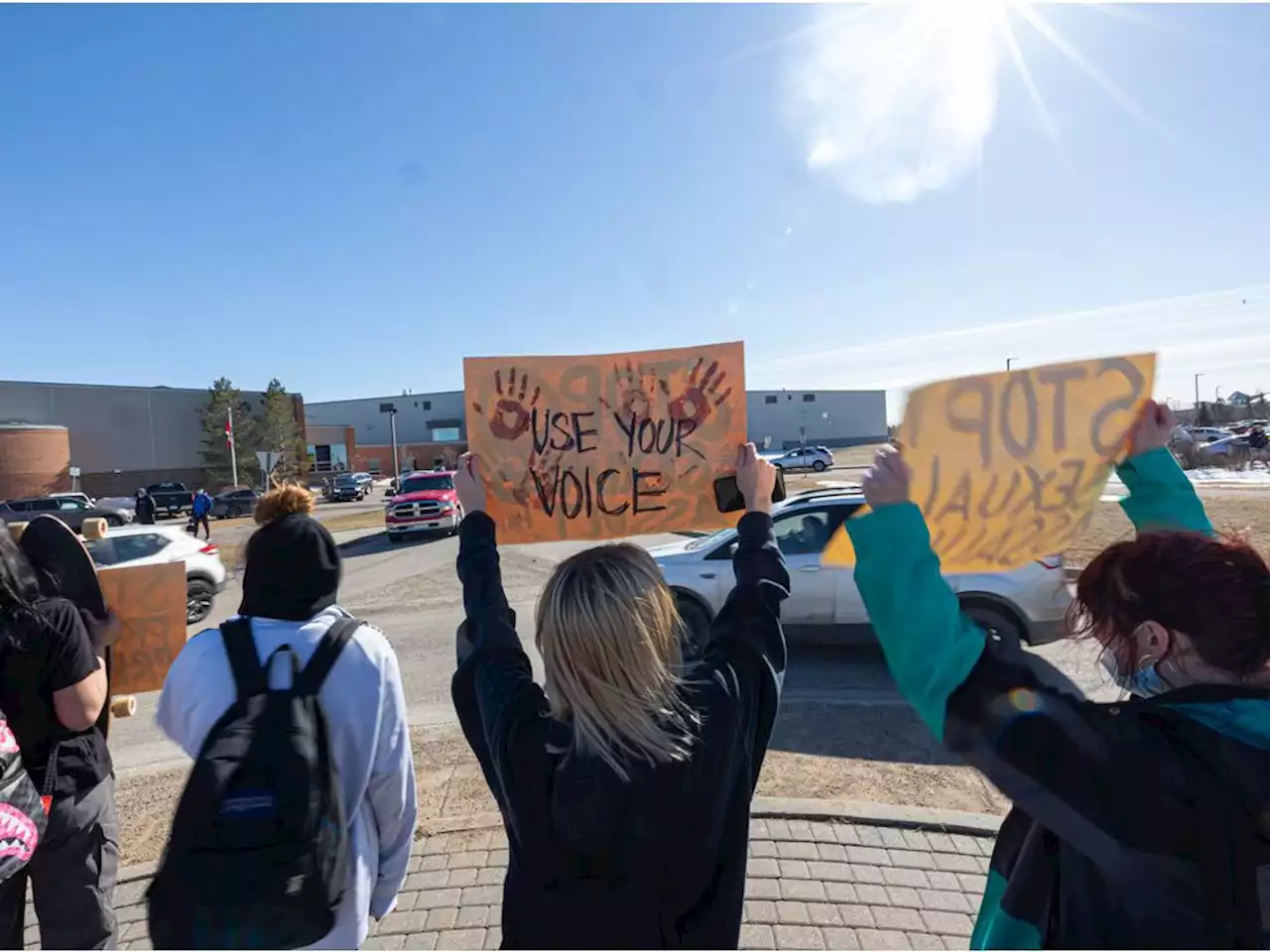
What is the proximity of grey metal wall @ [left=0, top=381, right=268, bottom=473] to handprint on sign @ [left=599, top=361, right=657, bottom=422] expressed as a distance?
175 ft

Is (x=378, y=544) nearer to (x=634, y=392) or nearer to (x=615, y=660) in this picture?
(x=634, y=392)

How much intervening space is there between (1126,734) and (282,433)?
5502 centimetres

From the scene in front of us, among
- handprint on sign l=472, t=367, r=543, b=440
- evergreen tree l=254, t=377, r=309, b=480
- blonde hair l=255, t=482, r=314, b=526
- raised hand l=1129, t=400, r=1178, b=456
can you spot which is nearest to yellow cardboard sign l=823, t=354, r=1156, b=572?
raised hand l=1129, t=400, r=1178, b=456

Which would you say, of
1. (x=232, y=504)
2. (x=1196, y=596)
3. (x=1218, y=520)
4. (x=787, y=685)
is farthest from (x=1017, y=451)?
(x=232, y=504)

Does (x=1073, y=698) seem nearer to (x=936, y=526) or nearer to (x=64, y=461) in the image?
(x=936, y=526)

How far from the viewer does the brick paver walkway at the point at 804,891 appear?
293 centimetres

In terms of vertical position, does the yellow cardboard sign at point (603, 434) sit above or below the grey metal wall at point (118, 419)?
below

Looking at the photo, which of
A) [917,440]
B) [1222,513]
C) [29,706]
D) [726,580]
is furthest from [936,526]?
[1222,513]

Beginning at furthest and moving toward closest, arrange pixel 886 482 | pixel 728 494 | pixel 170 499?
pixel 170 499 < pixel 728 494 < pixel 886 482

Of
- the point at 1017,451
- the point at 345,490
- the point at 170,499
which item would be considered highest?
the point at 1017,451

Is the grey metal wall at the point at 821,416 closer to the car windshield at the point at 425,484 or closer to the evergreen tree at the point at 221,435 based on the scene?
the evergreen tree at the point at 221,435

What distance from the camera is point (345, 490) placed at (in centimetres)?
3947

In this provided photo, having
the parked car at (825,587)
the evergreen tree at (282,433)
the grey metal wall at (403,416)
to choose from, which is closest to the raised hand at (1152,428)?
the parked car at (825,587)

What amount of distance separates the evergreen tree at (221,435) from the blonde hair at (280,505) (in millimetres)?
51293
